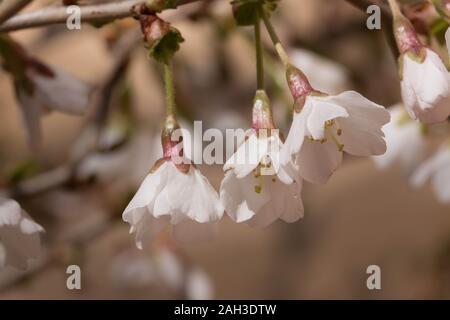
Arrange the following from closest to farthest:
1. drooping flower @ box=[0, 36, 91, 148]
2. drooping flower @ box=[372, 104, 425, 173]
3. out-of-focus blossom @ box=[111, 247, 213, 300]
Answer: drooping flower @ box=[0, 36, 91, 148] → drooping flower @ box=[372, 104, 425, 173] → out-of-focus blossom @ box=[111, 247, 213, 300]

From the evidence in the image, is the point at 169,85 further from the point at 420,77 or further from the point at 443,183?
the point at 443,183

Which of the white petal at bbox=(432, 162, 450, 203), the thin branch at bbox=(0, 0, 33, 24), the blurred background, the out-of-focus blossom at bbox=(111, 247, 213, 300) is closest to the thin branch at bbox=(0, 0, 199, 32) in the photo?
the thin branch at bbox=(0, 0, 33, 24)

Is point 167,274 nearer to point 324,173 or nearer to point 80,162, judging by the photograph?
point 80,162

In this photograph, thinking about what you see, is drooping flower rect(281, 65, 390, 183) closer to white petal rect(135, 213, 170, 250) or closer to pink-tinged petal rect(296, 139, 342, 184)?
pink-tinged petal rect(296, 139, 342, 184)

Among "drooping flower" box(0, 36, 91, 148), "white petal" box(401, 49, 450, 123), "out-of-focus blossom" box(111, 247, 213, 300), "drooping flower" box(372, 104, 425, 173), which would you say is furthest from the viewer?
"out-of-focus blossom" box(111, 247, 213, 300)

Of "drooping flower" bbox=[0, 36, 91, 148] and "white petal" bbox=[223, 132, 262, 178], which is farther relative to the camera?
"drooping flower" bbox=[0, 36, 91, 148]

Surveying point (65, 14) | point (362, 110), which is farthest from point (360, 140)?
point (65, 14)

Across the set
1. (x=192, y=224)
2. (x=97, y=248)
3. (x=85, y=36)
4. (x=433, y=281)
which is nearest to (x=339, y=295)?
(x=433, y=281)
